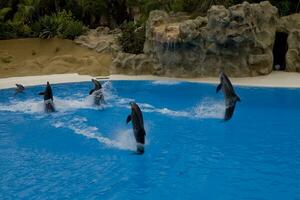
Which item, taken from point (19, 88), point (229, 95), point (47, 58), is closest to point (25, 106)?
point (19, 88)

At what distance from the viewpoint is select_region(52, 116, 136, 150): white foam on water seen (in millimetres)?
11280

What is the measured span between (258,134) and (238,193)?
147 inches

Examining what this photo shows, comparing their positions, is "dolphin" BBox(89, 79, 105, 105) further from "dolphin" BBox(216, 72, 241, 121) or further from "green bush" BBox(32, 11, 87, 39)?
"green bush" BBox(32, 11, 87, 39)

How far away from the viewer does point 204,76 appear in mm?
19188

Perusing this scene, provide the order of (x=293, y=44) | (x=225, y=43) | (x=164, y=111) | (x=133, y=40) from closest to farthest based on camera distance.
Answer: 1. (x=164, y=111)
2. (x=225, y=43)
3. (x=293, y=44)
4. (x=133, y=40)

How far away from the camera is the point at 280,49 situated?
20578 mm

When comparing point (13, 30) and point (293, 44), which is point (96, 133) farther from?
point (13, 30)

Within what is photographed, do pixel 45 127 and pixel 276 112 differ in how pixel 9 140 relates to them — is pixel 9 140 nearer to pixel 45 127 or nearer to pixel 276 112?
pixel 45 127

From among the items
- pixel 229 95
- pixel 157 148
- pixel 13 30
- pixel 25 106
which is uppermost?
pixel 13 30

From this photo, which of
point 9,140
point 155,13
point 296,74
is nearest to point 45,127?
point 9,140

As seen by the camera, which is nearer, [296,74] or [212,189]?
[212,189]

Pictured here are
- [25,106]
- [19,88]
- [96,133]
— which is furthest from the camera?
[19,88]

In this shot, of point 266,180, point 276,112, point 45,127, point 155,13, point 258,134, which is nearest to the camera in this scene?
point 266,180

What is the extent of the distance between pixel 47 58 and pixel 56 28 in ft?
9.29
